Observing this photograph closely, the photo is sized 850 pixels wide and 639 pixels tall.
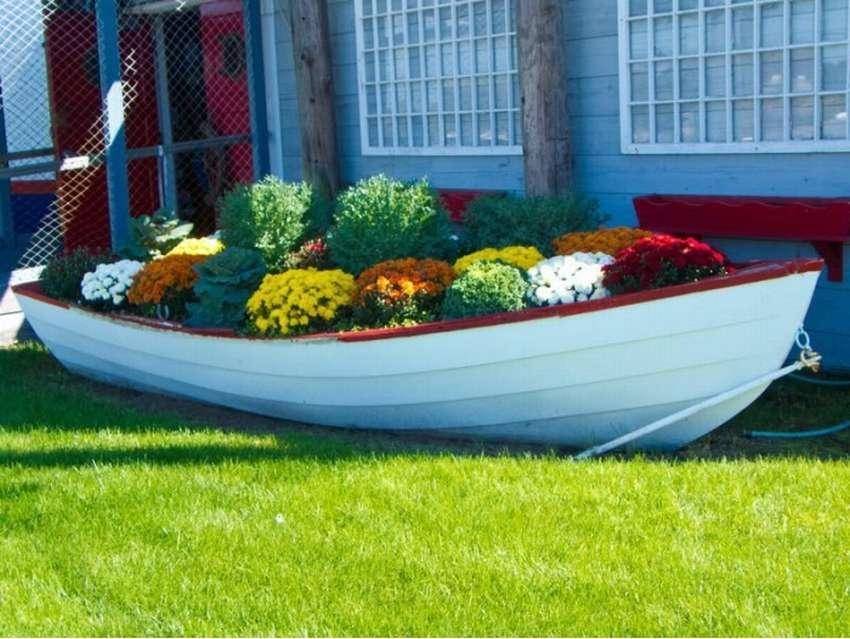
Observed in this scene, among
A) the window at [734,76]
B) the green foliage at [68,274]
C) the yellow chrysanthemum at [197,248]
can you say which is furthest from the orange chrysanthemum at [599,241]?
the green foliage at [68,274]

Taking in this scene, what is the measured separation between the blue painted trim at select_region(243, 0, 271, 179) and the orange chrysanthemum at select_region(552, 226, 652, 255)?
15.7 ft

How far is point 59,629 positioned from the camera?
4309 millimetres

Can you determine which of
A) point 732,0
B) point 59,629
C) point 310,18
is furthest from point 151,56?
point 59,629

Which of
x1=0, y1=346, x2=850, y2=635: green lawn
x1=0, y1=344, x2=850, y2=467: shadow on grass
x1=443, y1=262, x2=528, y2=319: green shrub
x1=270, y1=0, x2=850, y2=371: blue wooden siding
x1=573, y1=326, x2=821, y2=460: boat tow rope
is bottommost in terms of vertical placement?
x1=0, y1=344, x2=850, y2=467: shadow on grass

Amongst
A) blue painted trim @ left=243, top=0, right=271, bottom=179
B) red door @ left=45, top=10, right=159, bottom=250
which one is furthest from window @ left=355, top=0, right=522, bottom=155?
red door @ left=45, top=10, right=159, bottom=250

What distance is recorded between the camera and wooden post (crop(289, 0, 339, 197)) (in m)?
10.6

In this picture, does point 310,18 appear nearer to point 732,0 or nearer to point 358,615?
point 732,0

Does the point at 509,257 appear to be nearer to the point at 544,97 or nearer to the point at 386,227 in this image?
the point at 386,227

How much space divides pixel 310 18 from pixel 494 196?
2.89 metres

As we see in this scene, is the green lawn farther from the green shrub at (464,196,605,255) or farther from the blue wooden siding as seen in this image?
the green shrub at (464,196,605,255)

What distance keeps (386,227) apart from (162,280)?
1531mm

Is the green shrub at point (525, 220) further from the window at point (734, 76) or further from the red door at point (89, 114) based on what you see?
the red door at point (89, 114)

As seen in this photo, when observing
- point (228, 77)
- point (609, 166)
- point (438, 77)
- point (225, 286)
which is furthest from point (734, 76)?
point (228, 77)

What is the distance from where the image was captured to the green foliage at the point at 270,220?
849cm
